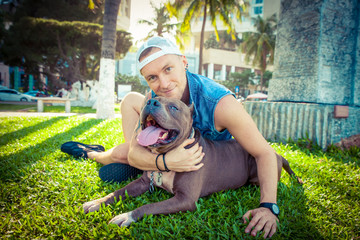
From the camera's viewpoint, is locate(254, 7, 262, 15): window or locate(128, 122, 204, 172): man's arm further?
locate(254, 7, 262, 15): window

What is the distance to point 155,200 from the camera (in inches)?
86.7

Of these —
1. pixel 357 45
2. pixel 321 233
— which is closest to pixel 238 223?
pixel 321 233

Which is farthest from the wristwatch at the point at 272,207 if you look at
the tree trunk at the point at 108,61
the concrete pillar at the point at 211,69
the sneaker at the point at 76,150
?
the concrete pillar at the point at 211,69

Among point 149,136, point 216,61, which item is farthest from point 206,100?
point 216,61

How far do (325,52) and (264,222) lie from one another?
14.0 feet

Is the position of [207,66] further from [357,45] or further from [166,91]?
[166,91]

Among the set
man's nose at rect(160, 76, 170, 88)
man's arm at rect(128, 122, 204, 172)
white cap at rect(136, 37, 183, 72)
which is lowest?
man's arm at rect(128, 122, 204, 172)

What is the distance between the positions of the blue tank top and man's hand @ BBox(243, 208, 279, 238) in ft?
3.12

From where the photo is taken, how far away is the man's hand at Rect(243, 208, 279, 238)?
167 centimetres

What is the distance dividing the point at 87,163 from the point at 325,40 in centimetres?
513

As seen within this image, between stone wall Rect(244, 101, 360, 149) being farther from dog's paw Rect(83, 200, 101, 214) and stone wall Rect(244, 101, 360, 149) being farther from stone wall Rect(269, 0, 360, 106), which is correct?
dog's paw Rect(83, 200, 101, 214)

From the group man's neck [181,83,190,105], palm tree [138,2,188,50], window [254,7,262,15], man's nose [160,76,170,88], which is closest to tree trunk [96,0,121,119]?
man's neck [181,83,190,105]

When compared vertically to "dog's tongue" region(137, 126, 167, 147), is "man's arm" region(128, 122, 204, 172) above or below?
below

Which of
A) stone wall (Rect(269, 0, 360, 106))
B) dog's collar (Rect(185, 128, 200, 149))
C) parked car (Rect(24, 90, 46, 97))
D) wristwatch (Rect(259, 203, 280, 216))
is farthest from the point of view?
parked car (Rect(24, 90, 46, 97))
